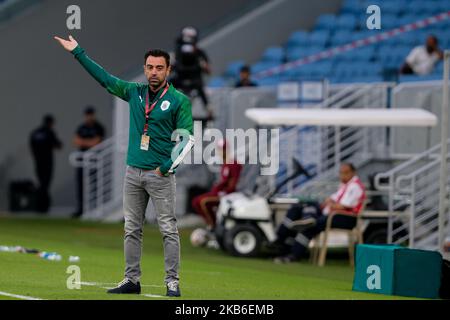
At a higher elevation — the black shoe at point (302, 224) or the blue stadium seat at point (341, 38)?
the blue stadium seat at point (341, 38)

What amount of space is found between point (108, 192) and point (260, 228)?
9.47m

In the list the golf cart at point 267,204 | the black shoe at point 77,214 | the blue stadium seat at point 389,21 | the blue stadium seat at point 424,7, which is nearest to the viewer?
the golf cart at point 267,204

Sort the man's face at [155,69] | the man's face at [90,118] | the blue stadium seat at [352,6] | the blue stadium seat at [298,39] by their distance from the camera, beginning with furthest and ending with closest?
the blue stadium seat at [352,6], the blue stadium seat at [298,39], the man's face at [90,118], the man's face at [155,69]

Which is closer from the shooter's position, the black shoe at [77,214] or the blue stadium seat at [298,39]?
the black shoe at [77,214]

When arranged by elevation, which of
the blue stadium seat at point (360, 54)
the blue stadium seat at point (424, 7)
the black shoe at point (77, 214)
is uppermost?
the blue stadium seat at point (424, 7)

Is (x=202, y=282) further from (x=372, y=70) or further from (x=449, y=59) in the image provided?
(x=372, y=70)

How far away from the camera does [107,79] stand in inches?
504

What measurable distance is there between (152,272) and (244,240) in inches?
173

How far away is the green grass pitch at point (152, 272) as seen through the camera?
13.6 metres

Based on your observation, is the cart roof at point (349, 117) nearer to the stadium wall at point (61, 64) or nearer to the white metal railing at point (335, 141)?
the white metal railing at point (335, 141)

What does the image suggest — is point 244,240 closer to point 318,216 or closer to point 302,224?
point 302,224

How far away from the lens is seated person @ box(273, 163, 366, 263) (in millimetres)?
19625

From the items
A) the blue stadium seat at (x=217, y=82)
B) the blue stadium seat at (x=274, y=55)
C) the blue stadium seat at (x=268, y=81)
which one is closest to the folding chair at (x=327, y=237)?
the blue stadium seat at (x=268, y=81)

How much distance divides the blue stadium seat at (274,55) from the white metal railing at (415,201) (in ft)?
28.4
